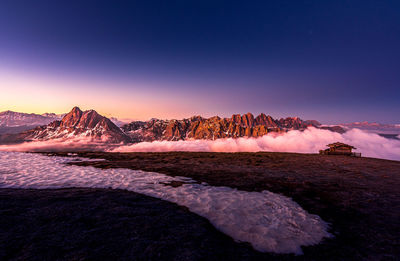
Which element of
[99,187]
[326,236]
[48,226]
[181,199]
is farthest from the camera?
[99,187]

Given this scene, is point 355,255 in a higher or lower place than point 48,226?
lower

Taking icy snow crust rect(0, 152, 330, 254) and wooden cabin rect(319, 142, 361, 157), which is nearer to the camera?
icy snow crust rect(0, 152, 330, 254)

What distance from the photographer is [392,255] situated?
472 centimetres

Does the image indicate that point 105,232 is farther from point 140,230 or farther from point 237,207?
point 237,207

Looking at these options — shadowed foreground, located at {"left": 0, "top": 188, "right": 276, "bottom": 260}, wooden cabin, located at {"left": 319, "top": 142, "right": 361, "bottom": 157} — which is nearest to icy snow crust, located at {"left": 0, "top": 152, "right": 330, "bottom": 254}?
shadowed foreground, located at {"left": 0, "top": 188, "right": 276, "bottom": 260}

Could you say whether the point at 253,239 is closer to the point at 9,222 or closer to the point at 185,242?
the point at 185,242

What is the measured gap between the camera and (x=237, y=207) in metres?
7.55

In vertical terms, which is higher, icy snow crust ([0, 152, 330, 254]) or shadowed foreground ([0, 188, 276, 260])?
shadowed foreground ([0, 188, 276, 260])

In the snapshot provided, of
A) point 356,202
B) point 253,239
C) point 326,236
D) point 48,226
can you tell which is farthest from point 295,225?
point 48,226

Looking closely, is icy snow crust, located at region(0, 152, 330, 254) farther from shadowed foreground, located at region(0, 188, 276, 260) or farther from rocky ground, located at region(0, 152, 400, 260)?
shadowed foreground, located at region(0, 188, 276, 260)

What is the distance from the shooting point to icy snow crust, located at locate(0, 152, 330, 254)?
524 cm

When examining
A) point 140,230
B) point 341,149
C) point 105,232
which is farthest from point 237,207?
point 341,149

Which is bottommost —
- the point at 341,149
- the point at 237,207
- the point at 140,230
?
the point at 237,207

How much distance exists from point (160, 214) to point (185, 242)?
88.3 inches
